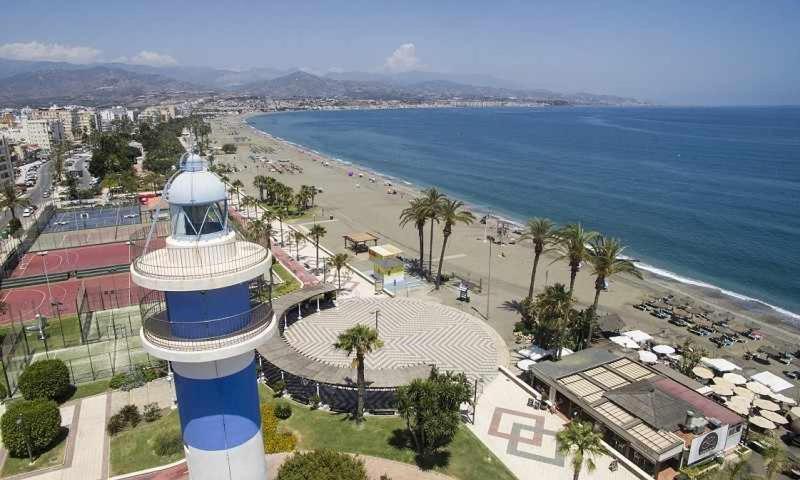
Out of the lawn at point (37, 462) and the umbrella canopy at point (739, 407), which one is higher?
the umbrella canopy at point (739, 407)

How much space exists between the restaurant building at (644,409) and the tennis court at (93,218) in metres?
59.5

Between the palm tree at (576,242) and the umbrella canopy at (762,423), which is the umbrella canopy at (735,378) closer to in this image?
the umbrella canopy at (762,423)

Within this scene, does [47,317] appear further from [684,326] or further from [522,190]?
[522,190]

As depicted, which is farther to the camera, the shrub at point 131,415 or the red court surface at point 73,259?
the red court surface at point 73,259

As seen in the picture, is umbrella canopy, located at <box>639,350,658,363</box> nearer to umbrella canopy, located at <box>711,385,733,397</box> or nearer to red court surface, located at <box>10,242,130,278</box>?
umbrella canopy, located at <box>711,385,733,397</box>

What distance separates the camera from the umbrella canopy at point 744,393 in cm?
2914

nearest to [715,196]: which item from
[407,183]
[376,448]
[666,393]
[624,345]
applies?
[407,183]

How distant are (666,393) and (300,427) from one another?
19.9m

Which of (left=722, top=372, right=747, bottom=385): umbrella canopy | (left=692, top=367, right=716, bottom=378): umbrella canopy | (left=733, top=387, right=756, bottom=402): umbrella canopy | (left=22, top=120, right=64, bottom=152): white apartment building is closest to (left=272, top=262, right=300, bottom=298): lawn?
(left=692, top=367, right=716, bottom=378): umbrella canopy

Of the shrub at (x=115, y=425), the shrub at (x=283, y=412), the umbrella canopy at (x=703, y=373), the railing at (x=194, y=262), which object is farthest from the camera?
the umbrella canopy at (x=703, y=373)

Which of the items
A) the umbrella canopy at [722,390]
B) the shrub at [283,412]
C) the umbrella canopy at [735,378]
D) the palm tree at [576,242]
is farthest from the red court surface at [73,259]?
the umbrella canopy at [735,378]

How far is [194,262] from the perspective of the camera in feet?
31.7

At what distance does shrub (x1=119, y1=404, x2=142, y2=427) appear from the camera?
86.3 ft

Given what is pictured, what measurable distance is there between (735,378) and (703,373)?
1734 millimetres
